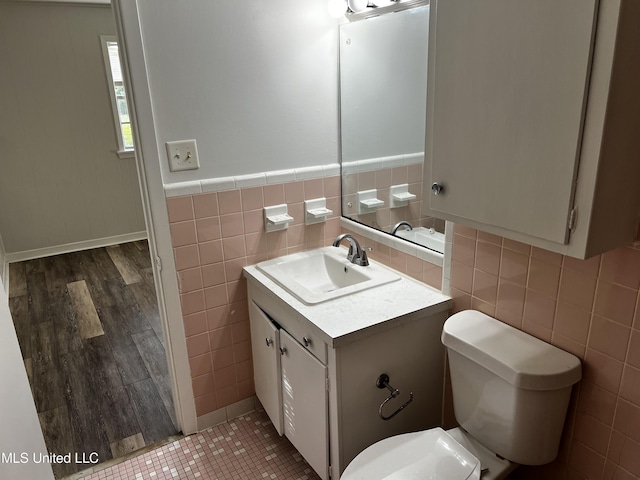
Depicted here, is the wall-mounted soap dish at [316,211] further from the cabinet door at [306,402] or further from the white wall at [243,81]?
the cabinet door at [306,402]

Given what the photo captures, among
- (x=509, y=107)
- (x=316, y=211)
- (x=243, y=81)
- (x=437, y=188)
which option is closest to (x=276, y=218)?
(x=316, y=211)

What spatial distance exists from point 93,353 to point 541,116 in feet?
9.09

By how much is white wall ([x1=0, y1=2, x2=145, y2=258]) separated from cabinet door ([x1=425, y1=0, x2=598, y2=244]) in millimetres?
4019

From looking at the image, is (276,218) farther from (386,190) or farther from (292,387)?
(292,387)

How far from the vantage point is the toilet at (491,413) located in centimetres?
128

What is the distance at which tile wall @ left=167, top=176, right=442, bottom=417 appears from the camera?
191 cm

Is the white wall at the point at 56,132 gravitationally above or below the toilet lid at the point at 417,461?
above

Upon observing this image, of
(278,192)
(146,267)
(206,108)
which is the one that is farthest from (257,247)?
(146,267)

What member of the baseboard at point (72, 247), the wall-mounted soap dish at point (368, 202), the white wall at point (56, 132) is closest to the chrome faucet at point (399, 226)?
the wall-mounted soap dish at point (368, 202)

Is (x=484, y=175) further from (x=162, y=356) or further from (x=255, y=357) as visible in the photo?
(x=162, y=356)

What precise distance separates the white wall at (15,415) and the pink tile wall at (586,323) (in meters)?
1.44

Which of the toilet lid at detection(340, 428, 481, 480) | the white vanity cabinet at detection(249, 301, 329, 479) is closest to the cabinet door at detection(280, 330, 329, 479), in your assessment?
the white vanity cabinet at detection(249, 301, 329, 479)

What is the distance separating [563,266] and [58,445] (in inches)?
87.1

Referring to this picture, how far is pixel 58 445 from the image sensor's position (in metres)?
2.12
